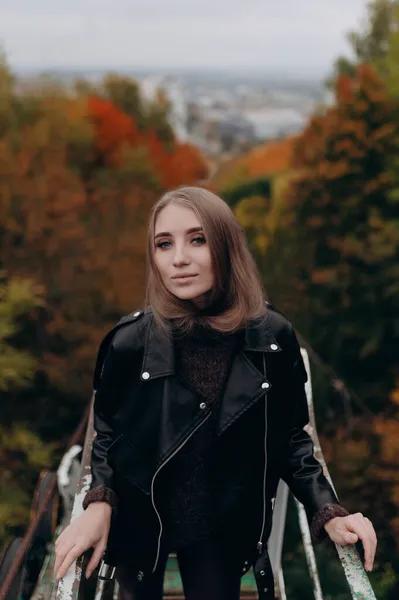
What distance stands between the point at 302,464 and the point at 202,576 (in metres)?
0.51

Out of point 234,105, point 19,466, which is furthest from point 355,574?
point 234,105

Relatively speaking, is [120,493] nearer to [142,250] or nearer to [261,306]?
[261,306]

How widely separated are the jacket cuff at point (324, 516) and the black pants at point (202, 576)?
34 centimetres

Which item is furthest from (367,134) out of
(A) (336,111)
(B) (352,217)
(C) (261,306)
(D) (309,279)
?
(C) (261,306)

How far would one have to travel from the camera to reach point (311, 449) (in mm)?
2129

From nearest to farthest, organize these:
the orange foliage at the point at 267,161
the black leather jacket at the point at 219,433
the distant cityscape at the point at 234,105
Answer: the black leather jacket at the point at 219,433
the orange foliage at the point at 267,161
the distant cityscape at the point at 234,105

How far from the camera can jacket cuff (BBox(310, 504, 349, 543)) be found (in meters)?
1.93

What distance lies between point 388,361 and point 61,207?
9.38 meters

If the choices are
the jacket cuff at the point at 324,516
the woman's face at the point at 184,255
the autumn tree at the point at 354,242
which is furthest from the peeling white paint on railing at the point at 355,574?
the autumn tree at the point at 354,242

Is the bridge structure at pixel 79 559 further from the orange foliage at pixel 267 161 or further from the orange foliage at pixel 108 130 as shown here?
the orange foliage at pixel 267 161

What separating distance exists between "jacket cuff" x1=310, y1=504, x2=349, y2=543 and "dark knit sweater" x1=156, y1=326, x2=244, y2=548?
1.10 feet

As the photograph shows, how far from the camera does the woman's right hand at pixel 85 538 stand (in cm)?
175

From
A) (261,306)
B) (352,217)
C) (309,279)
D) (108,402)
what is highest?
(352,217)

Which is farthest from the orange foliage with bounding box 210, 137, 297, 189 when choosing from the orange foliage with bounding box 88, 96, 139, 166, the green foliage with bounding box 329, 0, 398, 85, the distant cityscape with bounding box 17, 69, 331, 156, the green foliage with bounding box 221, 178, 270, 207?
the green foliage with bounding box 329, 0, 398, 85
